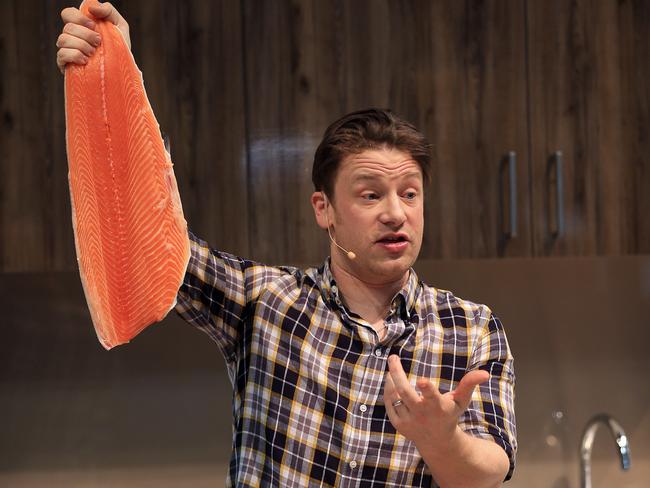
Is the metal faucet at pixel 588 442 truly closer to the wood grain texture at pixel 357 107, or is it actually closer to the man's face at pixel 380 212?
the wood grain texture at pixel 357 107

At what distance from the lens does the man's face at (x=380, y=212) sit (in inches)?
45.7

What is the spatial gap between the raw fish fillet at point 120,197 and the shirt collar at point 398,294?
32 cm

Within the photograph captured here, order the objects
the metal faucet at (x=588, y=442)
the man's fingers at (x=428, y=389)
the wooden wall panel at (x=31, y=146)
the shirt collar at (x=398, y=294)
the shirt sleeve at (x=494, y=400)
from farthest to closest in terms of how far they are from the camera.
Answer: the metal faucet at (x=588, y=442), the wooden wall panel at (x=31, y=146), the shirt collar at (x=398, y=294), the shirt sleeve at (x=494, y=400), the man's fingers at (x=428, y=389)

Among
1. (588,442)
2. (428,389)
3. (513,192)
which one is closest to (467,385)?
(428,389)

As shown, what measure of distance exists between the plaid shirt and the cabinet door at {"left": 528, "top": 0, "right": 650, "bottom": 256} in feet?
3.23

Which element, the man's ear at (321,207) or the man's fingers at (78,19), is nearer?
the man's fingers at (78,19)

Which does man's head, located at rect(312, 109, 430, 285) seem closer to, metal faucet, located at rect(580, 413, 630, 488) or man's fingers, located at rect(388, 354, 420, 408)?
man's fingers, located at rect(388, 354, 420, 408)

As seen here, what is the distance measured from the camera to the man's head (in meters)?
1.16

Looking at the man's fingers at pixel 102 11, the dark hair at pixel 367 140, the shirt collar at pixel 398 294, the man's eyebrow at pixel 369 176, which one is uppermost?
the man's fingers at pixel 102 11

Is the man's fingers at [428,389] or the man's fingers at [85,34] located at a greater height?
the man's fingers at [85,34]

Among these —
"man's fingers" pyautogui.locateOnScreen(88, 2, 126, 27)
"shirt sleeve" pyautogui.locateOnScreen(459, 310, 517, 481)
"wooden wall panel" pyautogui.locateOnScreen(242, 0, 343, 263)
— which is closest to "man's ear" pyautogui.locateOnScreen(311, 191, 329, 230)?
"shirt sleeve" pyautogui.locateOnScreen(459, 310, 517, 481)

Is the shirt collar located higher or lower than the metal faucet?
higher

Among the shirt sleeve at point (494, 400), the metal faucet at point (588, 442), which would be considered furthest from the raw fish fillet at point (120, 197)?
the metal faucet at point (588, 442)

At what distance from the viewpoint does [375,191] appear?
1.18m
